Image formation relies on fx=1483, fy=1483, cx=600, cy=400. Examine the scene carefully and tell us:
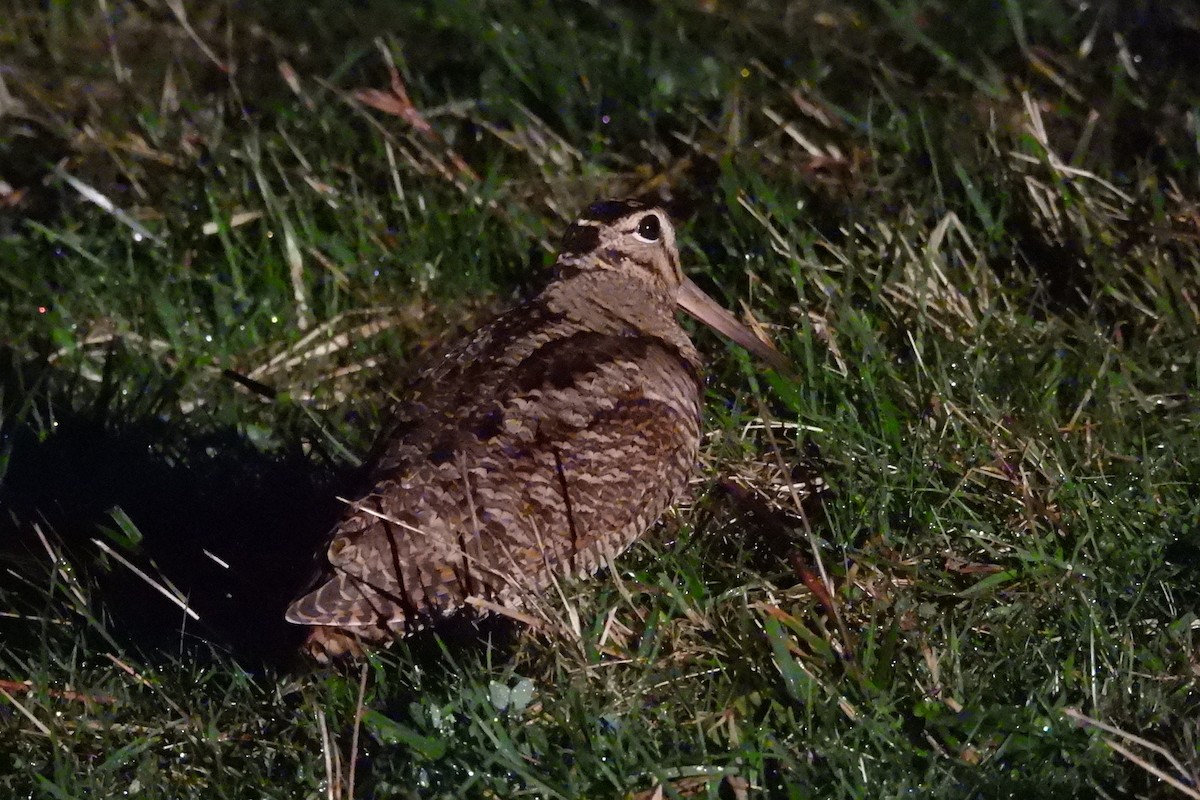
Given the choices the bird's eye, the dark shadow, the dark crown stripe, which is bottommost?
the dark shadow

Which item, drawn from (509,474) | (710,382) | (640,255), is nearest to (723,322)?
(710,382)

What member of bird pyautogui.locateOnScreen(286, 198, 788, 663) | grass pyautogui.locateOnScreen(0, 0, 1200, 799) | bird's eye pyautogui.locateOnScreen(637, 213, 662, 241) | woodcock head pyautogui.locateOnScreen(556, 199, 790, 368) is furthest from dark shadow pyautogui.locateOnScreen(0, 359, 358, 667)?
bird's eye pyautogui.locateOnScreen(637, 213, 662, 241)

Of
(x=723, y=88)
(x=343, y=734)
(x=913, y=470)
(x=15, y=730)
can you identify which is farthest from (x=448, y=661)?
(x=723, y=88)

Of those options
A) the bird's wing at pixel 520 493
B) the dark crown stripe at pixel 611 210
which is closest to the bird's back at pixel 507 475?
the bird's wing at pixel 520 493

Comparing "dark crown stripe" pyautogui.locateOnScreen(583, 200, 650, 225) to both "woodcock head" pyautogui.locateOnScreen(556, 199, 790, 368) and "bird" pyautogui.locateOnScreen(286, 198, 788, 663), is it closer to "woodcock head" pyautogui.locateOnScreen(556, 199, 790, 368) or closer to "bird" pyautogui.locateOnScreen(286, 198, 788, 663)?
"woodcock head" pyautogui.locateOnScreen(556, 199, 790, 368)

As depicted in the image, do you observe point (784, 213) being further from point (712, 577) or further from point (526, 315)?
point (712, 577)

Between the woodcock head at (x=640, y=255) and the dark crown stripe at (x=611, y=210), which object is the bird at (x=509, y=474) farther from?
the dark crown stripe at (x=611, y=210)
